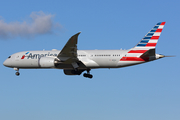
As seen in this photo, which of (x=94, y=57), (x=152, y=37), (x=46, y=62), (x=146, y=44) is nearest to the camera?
(x=146, y=44)

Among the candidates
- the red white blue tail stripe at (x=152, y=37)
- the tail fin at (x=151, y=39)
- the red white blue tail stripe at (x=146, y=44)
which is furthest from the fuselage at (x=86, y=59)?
the red white blue tail stripe at (x=152, y=37)

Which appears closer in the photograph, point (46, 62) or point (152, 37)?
point (152, 37)

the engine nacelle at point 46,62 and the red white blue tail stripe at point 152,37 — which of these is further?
the engine nacelle at point 46,62

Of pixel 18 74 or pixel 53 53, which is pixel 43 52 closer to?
pixel 53 53

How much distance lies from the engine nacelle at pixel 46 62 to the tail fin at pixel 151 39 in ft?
35.9

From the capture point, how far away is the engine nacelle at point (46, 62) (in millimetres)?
41125

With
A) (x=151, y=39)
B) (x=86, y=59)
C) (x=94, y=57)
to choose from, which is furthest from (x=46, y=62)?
(x=151, y=39)

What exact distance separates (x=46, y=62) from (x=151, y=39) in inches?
554

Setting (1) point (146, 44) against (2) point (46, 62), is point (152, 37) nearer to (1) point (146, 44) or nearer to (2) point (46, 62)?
(1) point (146, 44)

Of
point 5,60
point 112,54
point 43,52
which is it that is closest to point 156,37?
point 112,54

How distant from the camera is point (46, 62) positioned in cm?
4131

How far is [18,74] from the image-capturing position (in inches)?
1807

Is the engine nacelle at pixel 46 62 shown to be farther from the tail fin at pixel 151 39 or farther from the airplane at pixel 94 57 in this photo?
the tail fin at pixel 151 39

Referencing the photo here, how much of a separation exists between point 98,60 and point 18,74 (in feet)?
41.5
